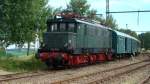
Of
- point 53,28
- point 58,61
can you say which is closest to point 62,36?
point 53,28

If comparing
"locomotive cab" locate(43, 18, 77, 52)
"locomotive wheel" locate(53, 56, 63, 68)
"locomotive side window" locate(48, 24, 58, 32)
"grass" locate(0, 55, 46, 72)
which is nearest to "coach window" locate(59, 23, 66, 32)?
"locomotive cab" locate(43, 18, 77, 52)

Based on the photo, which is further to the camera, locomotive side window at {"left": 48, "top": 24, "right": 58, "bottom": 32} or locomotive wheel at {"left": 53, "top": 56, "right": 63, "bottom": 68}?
locomotive side window at {"left": 48, "top": 24, "right": 58, "bottom": 32}

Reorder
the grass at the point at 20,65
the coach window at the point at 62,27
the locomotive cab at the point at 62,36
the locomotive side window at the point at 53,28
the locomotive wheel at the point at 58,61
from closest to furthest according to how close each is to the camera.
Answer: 1. the grass at the point at 20,65
2. the locomotive wheel at the point at 58,61
3. the locomotive cab at the point at 62,36
4. the coach window at the point at 62,27
5. the locomotive side window at the point at 53,28

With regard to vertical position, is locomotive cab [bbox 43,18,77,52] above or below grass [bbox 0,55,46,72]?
above

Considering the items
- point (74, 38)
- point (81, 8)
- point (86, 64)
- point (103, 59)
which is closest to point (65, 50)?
point (74, 38)

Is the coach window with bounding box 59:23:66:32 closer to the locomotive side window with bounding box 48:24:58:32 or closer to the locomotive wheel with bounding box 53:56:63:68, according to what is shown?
the locomotive side window with bounding box 48:24:58:32

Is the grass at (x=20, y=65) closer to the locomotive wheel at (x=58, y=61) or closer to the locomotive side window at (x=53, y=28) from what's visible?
the locomotive wheel at (x=58, y=61)

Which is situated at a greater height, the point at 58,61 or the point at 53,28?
the point at 53,28

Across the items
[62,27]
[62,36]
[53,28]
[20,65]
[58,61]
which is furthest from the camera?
[53,28]

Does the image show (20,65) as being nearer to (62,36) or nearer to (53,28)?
(53,28)

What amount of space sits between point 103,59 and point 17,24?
482 inches

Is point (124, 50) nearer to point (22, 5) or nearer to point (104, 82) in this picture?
point (22, 5)

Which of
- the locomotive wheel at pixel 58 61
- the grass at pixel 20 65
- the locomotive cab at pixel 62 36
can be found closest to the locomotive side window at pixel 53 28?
the locomotive cab at pixel 62 36

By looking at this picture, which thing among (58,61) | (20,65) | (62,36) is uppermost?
(62,36)
